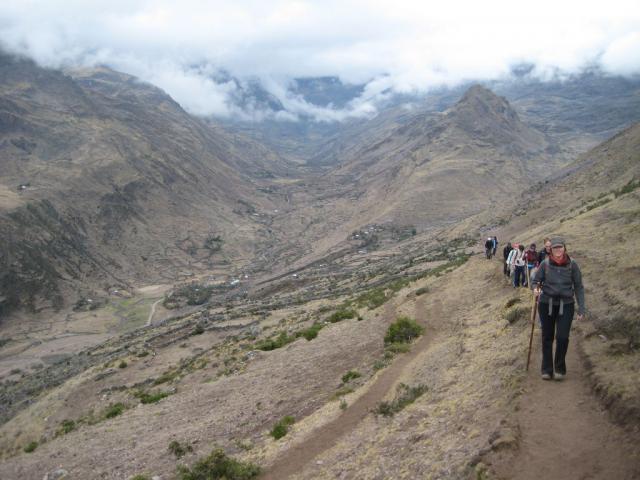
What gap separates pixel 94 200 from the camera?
388 feet

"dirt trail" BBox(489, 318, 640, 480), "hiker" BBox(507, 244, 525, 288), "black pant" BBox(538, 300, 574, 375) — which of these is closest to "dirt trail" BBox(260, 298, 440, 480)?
"dirt trail" BBox(489, 318, 640, 480)

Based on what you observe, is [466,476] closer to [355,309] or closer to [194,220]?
[355,309]

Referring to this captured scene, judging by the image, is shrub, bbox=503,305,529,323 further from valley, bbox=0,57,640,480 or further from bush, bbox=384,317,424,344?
bush, bbox=384,317,424,344

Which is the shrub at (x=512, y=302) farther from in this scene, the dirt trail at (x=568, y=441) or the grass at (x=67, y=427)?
the grass at (x=67, y=427)

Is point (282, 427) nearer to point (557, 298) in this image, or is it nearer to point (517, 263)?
point (557, 298)

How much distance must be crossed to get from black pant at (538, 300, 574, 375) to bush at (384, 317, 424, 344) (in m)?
8.64

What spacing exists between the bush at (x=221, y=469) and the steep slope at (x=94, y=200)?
84.6 m

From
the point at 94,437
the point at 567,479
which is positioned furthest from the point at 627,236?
the point at 94,437

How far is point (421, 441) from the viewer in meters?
9.92

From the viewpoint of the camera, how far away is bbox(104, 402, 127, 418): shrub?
A: 22.7 metres

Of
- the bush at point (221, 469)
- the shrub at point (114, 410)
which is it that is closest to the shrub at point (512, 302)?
the bush at point (221, 469)

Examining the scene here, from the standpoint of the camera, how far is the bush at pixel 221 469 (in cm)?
1182

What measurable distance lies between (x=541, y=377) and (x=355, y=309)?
1753 cm

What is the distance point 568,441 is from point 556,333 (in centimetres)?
234
